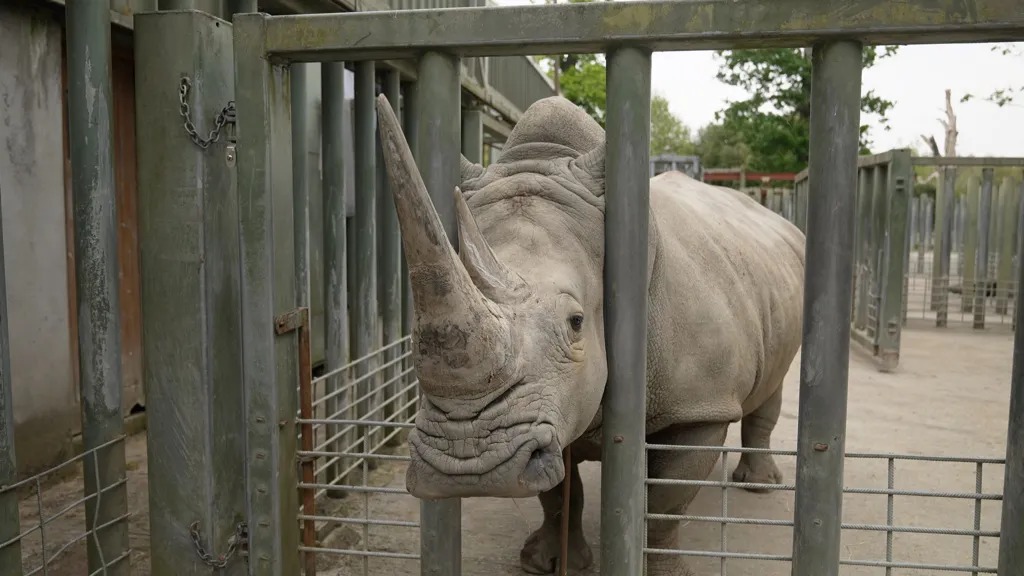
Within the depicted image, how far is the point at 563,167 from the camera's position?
9.82 ft

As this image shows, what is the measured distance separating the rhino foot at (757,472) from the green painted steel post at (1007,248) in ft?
31.7

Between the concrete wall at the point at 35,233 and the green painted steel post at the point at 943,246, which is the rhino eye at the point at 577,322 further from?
the green painted steel post at the point at 943,246

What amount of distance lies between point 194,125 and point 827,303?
6.11 feet

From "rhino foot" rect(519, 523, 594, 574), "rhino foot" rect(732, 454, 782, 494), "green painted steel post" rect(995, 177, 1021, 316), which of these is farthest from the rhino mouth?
"green painted steel post" rect(995, 177, 1021, 316)

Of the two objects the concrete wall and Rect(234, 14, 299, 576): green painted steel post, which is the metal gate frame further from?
the concrete wall

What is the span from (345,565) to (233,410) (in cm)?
172

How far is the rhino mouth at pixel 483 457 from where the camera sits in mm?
2195

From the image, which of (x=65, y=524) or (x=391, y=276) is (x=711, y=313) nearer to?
Result: (x=391, y=276)

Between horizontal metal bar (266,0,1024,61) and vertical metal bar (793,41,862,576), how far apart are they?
99 mm

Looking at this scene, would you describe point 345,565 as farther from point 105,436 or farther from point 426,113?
point 426,113

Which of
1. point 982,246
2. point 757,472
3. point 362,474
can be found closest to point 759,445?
point 757,472

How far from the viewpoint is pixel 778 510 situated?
5.16 m

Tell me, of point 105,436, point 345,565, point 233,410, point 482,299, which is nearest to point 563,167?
point 482,299

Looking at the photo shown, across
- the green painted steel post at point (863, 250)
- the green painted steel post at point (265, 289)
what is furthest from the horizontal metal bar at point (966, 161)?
the green painted steel post at point (265, 289)
